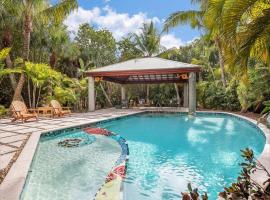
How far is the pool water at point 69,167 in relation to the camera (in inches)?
167

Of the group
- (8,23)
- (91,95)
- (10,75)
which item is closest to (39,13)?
(8,23)

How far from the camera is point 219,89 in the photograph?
64.4ft

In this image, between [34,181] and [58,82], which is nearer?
[34,181]

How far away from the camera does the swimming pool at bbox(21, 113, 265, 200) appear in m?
4.43

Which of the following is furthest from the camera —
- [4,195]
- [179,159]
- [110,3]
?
[110,3]

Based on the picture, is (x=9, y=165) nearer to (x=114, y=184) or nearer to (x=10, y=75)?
(x=114, y=184)

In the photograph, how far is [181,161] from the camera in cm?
631

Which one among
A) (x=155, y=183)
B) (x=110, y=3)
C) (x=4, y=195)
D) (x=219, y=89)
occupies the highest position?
(x=110, y=3)

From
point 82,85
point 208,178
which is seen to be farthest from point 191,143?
point 82,85

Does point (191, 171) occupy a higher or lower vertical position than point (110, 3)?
lower

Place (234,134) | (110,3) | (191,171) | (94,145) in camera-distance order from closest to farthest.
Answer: (191,171), (94,145), (234,134), (110,3)

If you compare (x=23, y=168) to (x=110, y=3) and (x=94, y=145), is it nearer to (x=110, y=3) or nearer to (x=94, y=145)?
(x=94, y=145)

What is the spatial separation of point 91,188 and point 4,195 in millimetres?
1530

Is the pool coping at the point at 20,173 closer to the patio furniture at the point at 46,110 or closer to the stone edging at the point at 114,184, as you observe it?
the stone edging at the point at 114,184
